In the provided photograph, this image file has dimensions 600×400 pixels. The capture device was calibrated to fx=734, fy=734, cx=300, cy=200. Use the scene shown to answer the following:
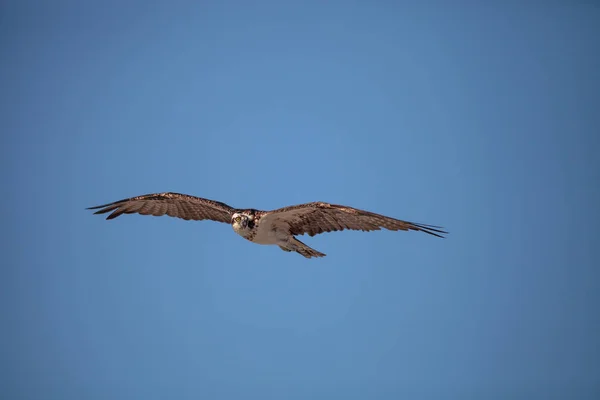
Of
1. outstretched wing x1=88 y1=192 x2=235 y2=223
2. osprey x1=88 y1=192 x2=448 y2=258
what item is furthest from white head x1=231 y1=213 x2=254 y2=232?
outstretched wing x1=88 y1=192 x2=235 y2=223

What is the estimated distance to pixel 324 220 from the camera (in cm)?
1405

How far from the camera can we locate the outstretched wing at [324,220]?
13.2 metres

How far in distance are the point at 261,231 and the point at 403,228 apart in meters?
2.89

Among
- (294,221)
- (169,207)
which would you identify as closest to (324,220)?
(294,221)

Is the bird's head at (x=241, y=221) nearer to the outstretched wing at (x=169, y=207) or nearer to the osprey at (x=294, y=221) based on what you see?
the osprey at (x=294, y=221)

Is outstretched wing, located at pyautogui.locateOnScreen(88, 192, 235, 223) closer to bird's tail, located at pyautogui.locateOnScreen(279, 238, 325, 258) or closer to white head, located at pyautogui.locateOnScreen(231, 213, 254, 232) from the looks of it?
white head, located at pyautogui.locateOnScreen(231, 213, 254, 232)

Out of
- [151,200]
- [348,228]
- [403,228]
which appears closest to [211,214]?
[151,200]

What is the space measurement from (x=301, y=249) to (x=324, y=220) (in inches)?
36.3

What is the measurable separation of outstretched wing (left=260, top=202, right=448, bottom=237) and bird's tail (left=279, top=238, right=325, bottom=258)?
198mm

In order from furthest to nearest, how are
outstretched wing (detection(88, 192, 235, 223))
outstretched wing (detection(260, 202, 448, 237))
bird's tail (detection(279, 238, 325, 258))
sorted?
1. outstretched wing (detection(88, 192, 235, 223))
2. bird's tail (detection(279, 238, 325, 258))
3. outstretched wing (detection(260, 202, 448, 237))

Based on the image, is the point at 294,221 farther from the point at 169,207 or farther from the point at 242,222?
the point at 169,207

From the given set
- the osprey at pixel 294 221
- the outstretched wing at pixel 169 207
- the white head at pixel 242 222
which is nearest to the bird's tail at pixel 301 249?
the osprey at pixel 294 221

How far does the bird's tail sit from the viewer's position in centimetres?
1445

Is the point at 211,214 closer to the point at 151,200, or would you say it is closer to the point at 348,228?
the point at 151,200
